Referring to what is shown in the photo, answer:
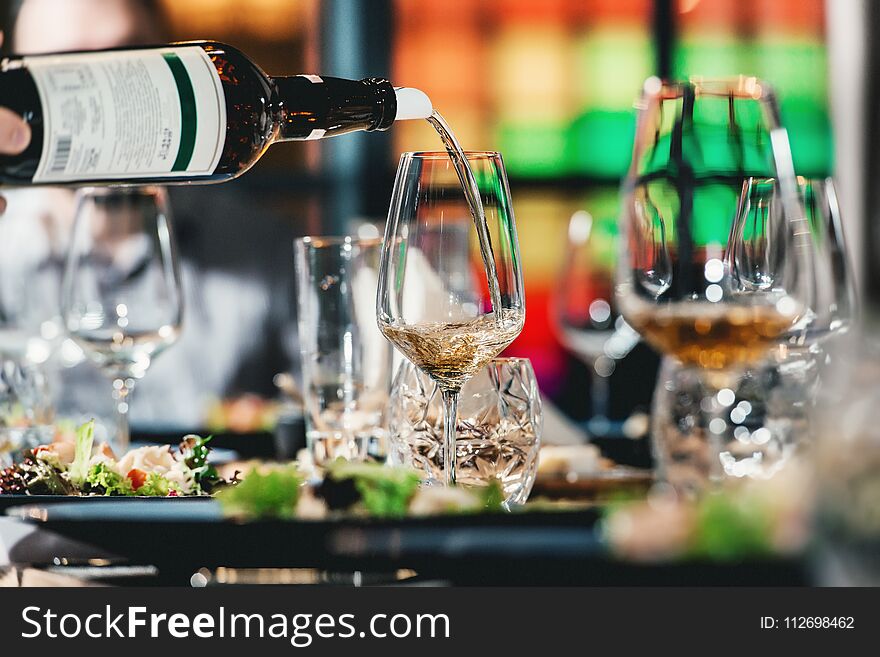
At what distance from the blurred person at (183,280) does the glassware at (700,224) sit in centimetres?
98

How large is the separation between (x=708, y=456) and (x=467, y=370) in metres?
0.23

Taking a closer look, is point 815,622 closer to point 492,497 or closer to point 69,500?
point 492,497

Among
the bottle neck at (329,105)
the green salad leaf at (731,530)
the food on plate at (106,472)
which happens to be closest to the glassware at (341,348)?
the bottle neck at (329,105)

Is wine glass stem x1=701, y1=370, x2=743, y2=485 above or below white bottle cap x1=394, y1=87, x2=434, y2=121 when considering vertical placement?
below

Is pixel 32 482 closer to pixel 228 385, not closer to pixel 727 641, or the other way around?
pixel 727 641

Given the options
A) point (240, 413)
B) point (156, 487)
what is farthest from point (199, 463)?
point (240, 413)

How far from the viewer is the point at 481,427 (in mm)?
840

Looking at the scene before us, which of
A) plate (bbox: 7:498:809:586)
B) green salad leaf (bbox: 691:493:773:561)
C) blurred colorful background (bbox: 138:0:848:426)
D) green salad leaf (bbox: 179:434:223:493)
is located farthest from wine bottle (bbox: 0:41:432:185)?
blurred colorful background (bbox: 138:0:848:426)

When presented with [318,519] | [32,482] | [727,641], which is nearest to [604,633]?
[727,641]

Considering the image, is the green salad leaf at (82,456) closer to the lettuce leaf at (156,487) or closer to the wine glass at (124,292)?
the lettuce leaf at (156,487)

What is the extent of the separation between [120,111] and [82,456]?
26 centimetres

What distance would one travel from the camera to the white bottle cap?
35.5 inches

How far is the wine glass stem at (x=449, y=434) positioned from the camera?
2.57ft

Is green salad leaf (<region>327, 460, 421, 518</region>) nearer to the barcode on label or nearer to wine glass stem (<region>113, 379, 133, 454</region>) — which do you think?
the barcode on label
